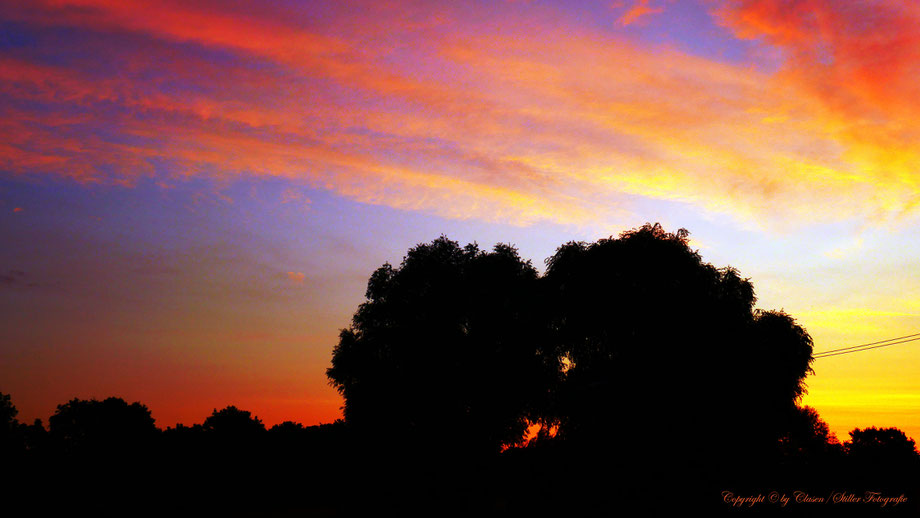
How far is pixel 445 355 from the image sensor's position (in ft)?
165

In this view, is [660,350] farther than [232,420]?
No

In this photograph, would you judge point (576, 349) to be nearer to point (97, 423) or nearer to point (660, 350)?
point (660, 350)

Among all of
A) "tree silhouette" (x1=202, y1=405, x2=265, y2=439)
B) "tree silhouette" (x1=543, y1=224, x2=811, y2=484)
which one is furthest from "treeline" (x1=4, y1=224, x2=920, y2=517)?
"tree silhouette" (x1=202, y1=405, x2=265, y2=439)

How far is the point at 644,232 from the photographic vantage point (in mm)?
47031

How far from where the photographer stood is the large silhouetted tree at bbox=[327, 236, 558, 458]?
49.7 meters

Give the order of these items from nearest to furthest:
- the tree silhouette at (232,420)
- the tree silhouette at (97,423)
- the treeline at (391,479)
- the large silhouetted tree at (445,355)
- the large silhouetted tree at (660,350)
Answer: the treeline at (391,479) → the large silhouetted tree at (660,350) → the large silhouetted tree at (445,355) → the tree silhouette at (232,420) → the tree silhouette at (97,423)

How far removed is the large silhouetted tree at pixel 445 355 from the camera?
49.7 metres

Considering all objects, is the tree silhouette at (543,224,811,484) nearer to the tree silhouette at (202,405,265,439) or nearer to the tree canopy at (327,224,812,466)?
the tree canopy at (327,224,812,466)

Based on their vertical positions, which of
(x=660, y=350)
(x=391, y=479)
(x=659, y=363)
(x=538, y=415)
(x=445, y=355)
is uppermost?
(x=445, y=355)

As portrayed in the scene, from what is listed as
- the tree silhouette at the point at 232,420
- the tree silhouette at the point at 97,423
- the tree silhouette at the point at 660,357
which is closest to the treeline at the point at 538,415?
the tree silhouette at the point at 660,357

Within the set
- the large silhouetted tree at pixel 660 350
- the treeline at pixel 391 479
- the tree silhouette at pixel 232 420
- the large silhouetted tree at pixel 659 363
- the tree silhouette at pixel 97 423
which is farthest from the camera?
the tree silhouette at pixel 97 423

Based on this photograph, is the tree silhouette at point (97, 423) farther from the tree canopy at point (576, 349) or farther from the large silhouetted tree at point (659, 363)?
the large silhouetted tree at point (659, 363)

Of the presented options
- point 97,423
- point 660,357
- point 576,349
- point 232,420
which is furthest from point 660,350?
point 97,423

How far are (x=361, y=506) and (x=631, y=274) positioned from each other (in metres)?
24.7
